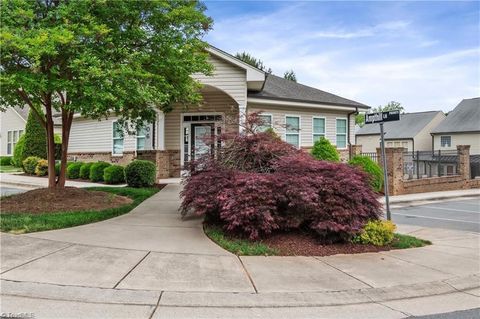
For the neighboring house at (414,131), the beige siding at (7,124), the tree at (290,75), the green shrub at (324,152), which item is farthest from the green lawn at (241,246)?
the neighboring house at (414,131)

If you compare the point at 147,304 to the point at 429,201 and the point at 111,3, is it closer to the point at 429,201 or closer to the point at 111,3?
the point at 111,3

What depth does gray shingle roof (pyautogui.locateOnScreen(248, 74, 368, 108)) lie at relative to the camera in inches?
727

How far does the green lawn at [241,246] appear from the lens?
6.43 m

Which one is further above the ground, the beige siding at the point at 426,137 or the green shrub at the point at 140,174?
the beige siding at the point at 426,137

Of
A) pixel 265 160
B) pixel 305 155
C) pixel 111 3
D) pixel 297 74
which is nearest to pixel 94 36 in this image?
pixel 111 3

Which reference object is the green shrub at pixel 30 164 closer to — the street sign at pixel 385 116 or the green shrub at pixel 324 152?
the green shrub at pixel 324 152

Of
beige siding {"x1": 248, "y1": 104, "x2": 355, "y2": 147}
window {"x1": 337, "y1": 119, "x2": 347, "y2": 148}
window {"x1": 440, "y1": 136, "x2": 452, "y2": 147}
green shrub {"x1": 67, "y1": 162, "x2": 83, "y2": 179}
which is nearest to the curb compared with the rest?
beige siding {"x1": 248, "y1": 104, "x2": 355, "y2": 147}

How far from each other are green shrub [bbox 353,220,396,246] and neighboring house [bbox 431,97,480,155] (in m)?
37.1

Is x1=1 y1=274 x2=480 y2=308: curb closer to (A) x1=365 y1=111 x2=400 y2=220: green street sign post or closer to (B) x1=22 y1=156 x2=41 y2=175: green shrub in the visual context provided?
(A) x1=365 y1=111 x2=400 y2=220: green street sign post

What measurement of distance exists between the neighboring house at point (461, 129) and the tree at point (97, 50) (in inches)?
1492

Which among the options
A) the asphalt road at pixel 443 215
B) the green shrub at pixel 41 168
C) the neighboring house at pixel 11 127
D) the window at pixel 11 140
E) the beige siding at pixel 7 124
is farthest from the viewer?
the window at pixel 11 140

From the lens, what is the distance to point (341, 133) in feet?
68.5

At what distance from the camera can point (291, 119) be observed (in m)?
19.2

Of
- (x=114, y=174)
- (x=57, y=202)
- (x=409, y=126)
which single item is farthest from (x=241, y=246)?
(x=409, y=126)
